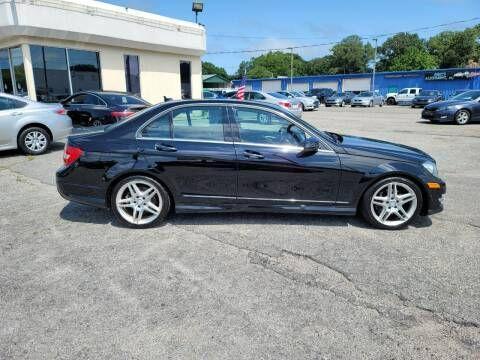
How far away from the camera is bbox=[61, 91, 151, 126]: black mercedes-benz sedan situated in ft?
38.0

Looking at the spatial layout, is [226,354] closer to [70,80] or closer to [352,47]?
[70,80]

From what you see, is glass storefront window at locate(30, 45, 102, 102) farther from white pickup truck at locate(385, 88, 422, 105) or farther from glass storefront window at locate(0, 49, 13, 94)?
white pickup truck at locate(385, 88, 422, 105)

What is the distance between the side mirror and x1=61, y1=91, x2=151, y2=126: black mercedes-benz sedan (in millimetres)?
8209

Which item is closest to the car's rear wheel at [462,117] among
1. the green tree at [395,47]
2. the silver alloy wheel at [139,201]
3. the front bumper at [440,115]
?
the front bumper at [440,115]

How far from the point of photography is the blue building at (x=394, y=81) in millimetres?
44719

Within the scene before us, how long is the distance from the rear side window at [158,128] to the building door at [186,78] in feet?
53.3

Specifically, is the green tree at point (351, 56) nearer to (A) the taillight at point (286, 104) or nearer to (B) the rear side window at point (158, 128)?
→ (A) the taillight at point (286, 104)

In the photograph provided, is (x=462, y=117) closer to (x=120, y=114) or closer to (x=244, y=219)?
(x=120, y=114)

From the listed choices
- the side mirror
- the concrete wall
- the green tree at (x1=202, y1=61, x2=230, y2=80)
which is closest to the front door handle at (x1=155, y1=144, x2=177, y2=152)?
the side mirror

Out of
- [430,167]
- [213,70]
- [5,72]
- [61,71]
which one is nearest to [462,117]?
[430,167]

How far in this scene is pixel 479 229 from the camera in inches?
179

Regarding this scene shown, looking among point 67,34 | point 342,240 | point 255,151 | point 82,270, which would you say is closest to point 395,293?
point 342,240

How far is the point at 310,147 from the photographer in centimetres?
432

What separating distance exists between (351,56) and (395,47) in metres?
10.6
